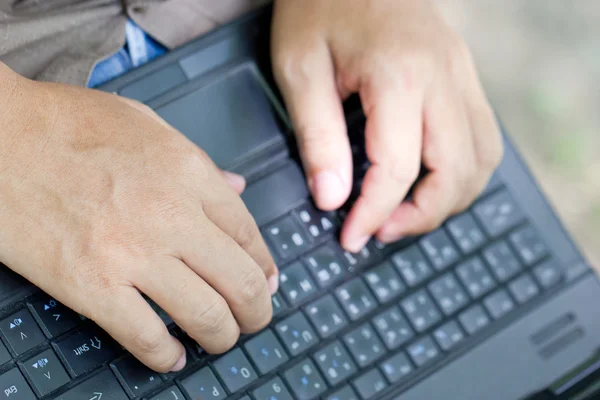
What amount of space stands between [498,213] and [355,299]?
0.17 m

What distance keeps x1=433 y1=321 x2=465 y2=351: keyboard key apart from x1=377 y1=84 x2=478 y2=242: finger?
3.5 inches

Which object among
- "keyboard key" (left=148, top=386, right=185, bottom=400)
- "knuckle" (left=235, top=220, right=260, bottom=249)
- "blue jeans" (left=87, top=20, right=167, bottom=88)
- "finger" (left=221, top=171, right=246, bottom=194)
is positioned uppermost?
"blue jeans" (left=87, top=20, right=167, bottom=88)

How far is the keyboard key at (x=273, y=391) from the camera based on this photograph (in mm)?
532

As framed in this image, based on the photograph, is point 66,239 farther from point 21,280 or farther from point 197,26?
point 197,26

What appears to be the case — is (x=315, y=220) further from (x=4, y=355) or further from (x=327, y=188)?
(x=4, y=355)

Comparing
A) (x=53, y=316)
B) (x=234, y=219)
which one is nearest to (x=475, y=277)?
(x=234, y=219)

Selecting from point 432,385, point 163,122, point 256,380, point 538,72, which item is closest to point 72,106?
point 163,122

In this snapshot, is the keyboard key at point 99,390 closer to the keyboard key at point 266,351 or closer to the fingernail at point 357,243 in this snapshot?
the keyboard key at point 266,351

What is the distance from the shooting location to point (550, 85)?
0.97m

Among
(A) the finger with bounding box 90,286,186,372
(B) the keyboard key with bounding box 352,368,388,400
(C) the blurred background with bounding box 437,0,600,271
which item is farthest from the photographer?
(C) the blurred background with bounding box 437,0,600,271

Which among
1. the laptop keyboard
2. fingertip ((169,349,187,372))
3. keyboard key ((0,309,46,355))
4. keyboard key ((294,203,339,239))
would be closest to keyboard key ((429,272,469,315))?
the laptop keyboard

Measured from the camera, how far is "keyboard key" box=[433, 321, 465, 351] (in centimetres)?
60

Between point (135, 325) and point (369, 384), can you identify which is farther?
point (369, 384)

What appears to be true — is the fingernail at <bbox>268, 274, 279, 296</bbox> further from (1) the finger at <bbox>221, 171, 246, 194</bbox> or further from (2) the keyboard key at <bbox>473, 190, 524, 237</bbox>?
(2) the keyboard key at <bbox>473, 190, 524, 237</bbox>
